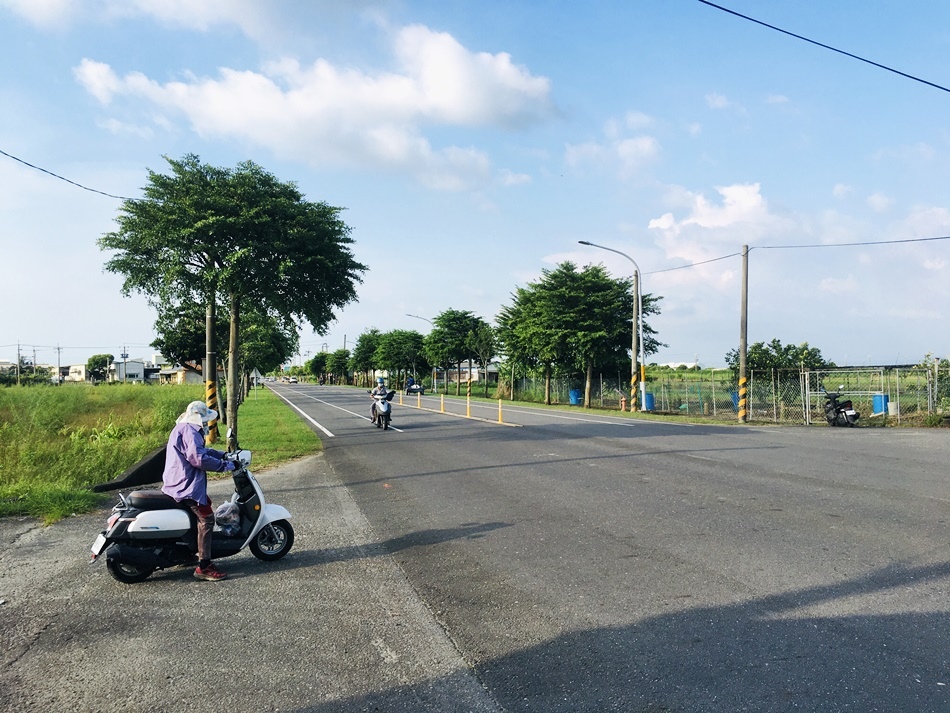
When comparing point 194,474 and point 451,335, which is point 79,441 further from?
point 451,335

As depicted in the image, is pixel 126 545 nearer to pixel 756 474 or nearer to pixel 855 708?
pixel 855 708

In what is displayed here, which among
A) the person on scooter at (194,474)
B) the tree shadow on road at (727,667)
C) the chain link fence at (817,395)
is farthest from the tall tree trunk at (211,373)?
the chain link fence at (817,395)

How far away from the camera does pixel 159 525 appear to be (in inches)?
228

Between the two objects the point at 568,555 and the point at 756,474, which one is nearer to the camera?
the point at 568,555

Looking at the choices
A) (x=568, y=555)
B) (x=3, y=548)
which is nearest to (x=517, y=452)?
(x=568, y=555)

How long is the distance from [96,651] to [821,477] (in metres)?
9.89

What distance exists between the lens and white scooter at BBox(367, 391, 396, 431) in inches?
924

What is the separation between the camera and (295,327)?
17.7 metres

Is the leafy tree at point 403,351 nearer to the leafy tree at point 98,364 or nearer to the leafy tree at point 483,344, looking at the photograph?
the leafy tree at point 483,344

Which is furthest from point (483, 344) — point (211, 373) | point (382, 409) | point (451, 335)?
point (211, 373)

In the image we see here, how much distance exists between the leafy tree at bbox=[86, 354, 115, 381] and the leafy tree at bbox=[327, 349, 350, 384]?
41.8 meters

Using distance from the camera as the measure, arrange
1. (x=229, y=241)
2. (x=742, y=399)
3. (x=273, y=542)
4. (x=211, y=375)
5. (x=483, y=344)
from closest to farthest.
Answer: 1. (x=273, y=542)
2. (x=229, y=241)
3. (x=211, y=375)
4. (x=742, y=399)
5. (x=483, y=344)

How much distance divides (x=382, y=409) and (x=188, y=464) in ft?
57.8

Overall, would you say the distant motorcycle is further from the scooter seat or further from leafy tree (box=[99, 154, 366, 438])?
the scooter seat
